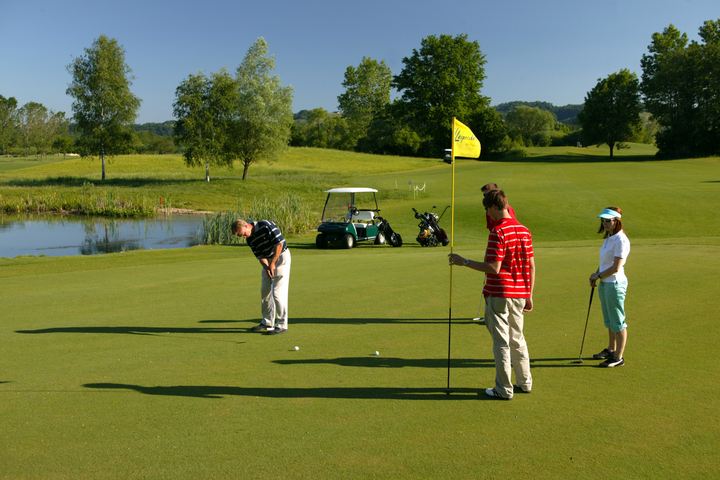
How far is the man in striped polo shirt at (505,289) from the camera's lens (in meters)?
4.86

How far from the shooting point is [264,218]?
85.0ft

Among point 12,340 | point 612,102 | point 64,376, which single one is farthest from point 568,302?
point 612,102

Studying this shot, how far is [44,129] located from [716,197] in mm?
130065

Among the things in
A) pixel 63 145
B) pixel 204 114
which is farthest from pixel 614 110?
pixel 63 145

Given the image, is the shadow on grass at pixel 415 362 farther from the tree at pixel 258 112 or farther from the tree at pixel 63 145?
the tree at pixel 63 145

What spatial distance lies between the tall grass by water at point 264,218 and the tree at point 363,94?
9653cm

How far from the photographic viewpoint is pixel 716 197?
98.6ft

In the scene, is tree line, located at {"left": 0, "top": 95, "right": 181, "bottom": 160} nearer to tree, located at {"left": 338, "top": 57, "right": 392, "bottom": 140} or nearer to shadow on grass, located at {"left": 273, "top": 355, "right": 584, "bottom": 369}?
tree, located at {"left": 338, "top": 57, "right": 392, "bottom": 140}

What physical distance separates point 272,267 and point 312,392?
2559 mm

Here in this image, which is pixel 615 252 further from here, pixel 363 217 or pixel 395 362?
pixel 363 217

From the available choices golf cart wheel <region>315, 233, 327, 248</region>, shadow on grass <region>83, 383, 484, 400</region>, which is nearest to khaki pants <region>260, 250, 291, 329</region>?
shadow on grass <region>83, 383, 484, 400</region>

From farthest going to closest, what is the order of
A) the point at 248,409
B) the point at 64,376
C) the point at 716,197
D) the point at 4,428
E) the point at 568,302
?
the point at 716,197
the point at 568,302
the point at 64,376
the point at 248,409
the point at 4,428

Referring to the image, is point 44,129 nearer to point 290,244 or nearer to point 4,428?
point 290,244

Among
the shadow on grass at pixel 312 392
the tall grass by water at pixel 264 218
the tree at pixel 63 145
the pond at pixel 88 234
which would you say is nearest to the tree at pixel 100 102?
the pond at pixel 88 234
